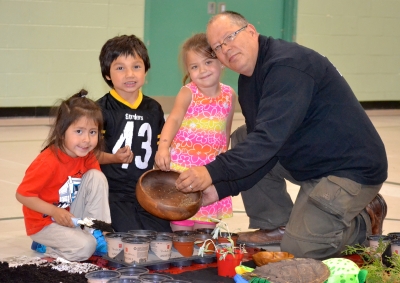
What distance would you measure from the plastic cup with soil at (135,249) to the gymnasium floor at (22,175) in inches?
21.2

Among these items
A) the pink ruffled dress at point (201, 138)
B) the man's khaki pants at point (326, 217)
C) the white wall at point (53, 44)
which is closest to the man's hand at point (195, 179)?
the man's khaki pants at point (326, 217)

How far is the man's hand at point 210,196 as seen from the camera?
3225 millimetres

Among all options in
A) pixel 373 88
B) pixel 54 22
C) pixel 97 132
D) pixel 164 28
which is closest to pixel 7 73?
pixel 54 22

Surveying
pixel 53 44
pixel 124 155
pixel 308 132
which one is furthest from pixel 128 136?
pixel 53 44

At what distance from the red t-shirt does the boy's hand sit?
0.73 ft

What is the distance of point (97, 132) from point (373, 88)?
24.2ft

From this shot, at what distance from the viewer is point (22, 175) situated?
15.6ft

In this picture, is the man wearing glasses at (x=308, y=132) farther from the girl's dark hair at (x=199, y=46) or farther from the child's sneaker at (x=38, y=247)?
the child's sneaker at (x=38, y=247)

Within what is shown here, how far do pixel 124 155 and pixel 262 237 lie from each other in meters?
0.78

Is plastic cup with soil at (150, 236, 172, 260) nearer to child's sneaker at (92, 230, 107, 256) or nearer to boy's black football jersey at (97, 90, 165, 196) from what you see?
child's sneaker at (92, 230, 107, 256)

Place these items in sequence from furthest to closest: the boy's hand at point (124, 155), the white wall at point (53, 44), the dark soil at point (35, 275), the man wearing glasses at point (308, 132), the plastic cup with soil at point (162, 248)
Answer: the white wall at point (53, 44), the boy's hand at point (124, 155), the plastic cup with soil at point (162, 248), the man wearing glasses at point (308, 132), the dark soil at point (35, 275)

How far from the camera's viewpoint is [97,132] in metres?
3.24

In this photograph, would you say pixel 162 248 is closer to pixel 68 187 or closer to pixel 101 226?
pixel 101 226

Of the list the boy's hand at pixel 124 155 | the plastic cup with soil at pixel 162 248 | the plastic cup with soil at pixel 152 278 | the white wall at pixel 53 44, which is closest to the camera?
the plastic cup with soil at pixel 152 278
